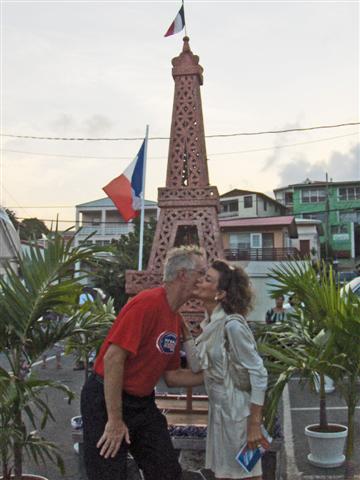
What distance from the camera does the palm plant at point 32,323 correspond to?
12.0 ft

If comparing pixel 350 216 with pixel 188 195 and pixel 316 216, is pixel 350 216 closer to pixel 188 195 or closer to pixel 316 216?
pixel 316 216

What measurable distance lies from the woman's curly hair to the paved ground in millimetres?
2060

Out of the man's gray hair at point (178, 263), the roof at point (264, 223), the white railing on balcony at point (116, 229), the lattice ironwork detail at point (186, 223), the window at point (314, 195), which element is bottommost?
the man's gray hair at point (178, 263)

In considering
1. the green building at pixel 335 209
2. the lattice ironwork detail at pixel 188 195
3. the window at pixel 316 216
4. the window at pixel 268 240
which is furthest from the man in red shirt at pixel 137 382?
the window at pixel 316 216

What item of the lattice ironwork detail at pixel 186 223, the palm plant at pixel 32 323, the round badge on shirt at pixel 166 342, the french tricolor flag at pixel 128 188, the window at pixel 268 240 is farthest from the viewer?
the window at pixel 268 240

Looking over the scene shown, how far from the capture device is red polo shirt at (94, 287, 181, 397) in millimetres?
2764

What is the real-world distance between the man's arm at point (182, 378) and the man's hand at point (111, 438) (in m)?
0.50

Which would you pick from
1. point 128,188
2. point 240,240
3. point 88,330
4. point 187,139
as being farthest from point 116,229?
point 88,330

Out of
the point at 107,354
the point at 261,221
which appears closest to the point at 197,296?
the point at 107,354

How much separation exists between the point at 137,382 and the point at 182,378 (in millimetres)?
425

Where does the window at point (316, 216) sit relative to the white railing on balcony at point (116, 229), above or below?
above

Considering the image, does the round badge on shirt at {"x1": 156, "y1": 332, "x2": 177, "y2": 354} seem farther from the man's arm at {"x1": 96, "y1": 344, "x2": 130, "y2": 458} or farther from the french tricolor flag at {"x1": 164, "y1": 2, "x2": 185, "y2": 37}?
the french tricolor flag at {"x1": 164, "y1": 2, "x2": 185, "y2": 37}

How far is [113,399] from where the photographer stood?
271 centimetres

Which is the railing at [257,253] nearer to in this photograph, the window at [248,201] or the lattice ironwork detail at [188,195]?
the window at [248,201]
